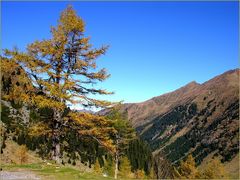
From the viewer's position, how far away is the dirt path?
1820 centimetres

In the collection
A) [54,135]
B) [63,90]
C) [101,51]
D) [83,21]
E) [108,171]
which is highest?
[83,21]

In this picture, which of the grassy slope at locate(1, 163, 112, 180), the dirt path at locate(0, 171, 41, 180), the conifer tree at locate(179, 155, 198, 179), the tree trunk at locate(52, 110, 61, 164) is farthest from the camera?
the conifer tree at locate(179, 155, 198, 179)

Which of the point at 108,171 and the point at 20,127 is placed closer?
the point at 108,171

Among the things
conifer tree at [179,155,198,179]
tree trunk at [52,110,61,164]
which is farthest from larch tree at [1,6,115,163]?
conifer tree at [179,155,198,179]

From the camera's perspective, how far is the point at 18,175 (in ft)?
62.8

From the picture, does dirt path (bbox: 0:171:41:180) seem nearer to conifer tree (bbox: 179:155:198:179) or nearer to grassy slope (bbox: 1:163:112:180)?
grassy slope (bbox: 1:163:112:180)

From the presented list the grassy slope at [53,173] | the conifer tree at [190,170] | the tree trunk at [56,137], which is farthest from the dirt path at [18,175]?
the conifer tree at [190,170]

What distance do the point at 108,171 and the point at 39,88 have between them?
55.5 m

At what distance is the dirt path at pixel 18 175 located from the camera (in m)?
18.2

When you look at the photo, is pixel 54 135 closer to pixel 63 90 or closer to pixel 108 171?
pixel 63 90

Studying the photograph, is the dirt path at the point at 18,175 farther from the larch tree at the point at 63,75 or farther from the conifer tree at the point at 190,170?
the conifer tree at the point at 190,170

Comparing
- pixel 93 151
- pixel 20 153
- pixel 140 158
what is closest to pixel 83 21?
pixel 20 153

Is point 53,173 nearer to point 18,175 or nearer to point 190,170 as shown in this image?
point 18,175

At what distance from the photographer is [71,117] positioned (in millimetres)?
→ 25422
